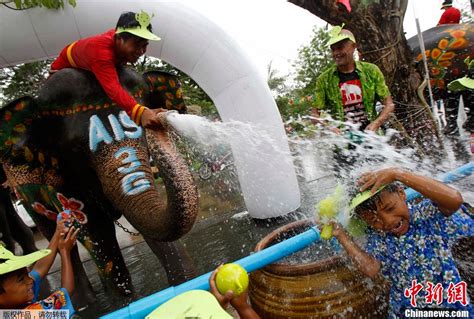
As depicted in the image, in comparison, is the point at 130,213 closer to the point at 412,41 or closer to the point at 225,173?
the point at 412,41

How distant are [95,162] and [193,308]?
173 cm

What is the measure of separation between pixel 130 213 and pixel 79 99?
896 millimetres

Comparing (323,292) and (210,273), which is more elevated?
(210,273)

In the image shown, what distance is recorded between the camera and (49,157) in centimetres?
267

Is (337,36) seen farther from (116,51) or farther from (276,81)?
(276,81)

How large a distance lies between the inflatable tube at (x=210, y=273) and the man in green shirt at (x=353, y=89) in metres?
1.19

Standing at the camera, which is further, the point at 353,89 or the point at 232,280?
the point at 353,89

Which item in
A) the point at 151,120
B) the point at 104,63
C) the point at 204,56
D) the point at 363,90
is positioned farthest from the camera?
the point at 204,56

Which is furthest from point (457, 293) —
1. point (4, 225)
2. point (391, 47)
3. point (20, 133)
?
point (4, 225)

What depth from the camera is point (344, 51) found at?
290cm

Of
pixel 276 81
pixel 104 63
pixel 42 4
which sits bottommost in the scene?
pixel 276 81

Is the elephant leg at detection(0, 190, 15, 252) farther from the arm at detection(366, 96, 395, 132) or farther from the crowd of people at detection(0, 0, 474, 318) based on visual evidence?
the arm at detection(366, 96, 395, 132)

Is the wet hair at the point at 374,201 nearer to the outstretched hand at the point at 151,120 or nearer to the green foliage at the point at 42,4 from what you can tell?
the outstretched hand at the point at 151,120

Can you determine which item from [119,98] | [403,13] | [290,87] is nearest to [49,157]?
[119,98]
